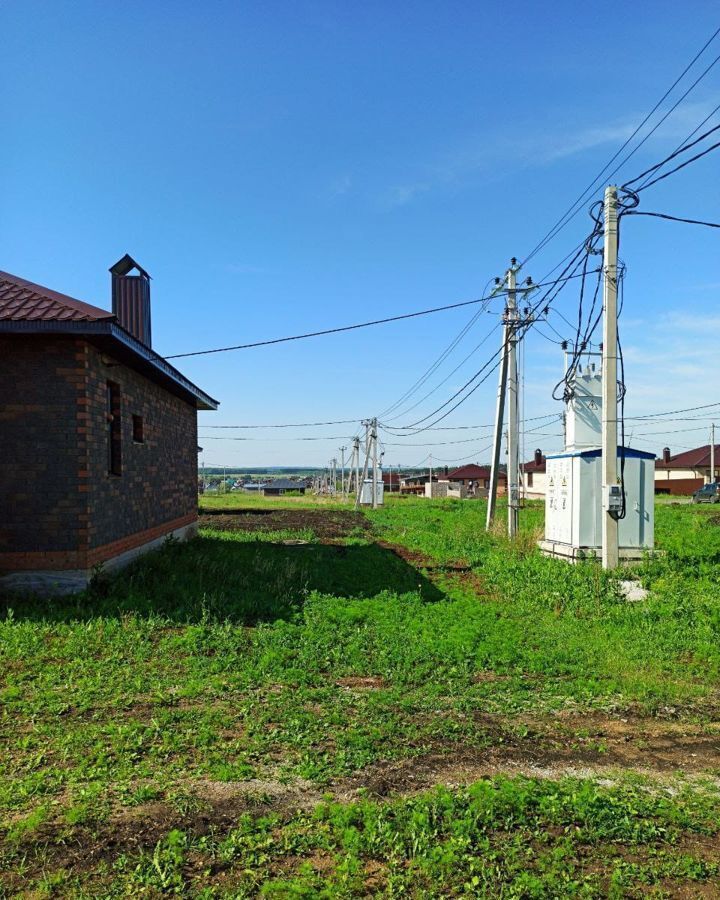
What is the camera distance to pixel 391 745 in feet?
15.2

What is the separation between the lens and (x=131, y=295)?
1390cm

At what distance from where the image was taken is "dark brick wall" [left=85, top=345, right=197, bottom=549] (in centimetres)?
895

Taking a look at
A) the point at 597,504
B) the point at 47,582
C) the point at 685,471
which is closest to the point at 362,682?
the point at 47,582

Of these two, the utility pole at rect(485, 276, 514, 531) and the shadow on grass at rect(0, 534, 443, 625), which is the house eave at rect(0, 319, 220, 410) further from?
the utility pole at rect(485, 276, 514, 531)

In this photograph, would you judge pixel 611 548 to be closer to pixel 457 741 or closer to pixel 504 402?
pixel 457 741

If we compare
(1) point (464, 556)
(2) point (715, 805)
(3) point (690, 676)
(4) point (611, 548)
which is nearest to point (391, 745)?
(2) point (715, 805)

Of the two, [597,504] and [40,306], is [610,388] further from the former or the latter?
[40,306]

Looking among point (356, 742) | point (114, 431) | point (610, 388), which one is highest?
point (610, 388)

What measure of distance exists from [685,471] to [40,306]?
68431mm

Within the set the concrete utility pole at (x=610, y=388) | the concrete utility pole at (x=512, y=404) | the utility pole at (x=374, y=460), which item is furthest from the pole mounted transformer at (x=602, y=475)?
the utility pole at (x=374, y=460)

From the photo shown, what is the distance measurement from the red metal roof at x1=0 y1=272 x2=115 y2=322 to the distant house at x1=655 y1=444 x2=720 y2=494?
59.4 metres

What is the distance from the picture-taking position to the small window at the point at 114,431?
32.9 feet

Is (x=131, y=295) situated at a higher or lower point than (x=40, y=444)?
higher

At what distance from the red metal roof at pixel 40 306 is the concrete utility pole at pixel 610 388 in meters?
7.48
